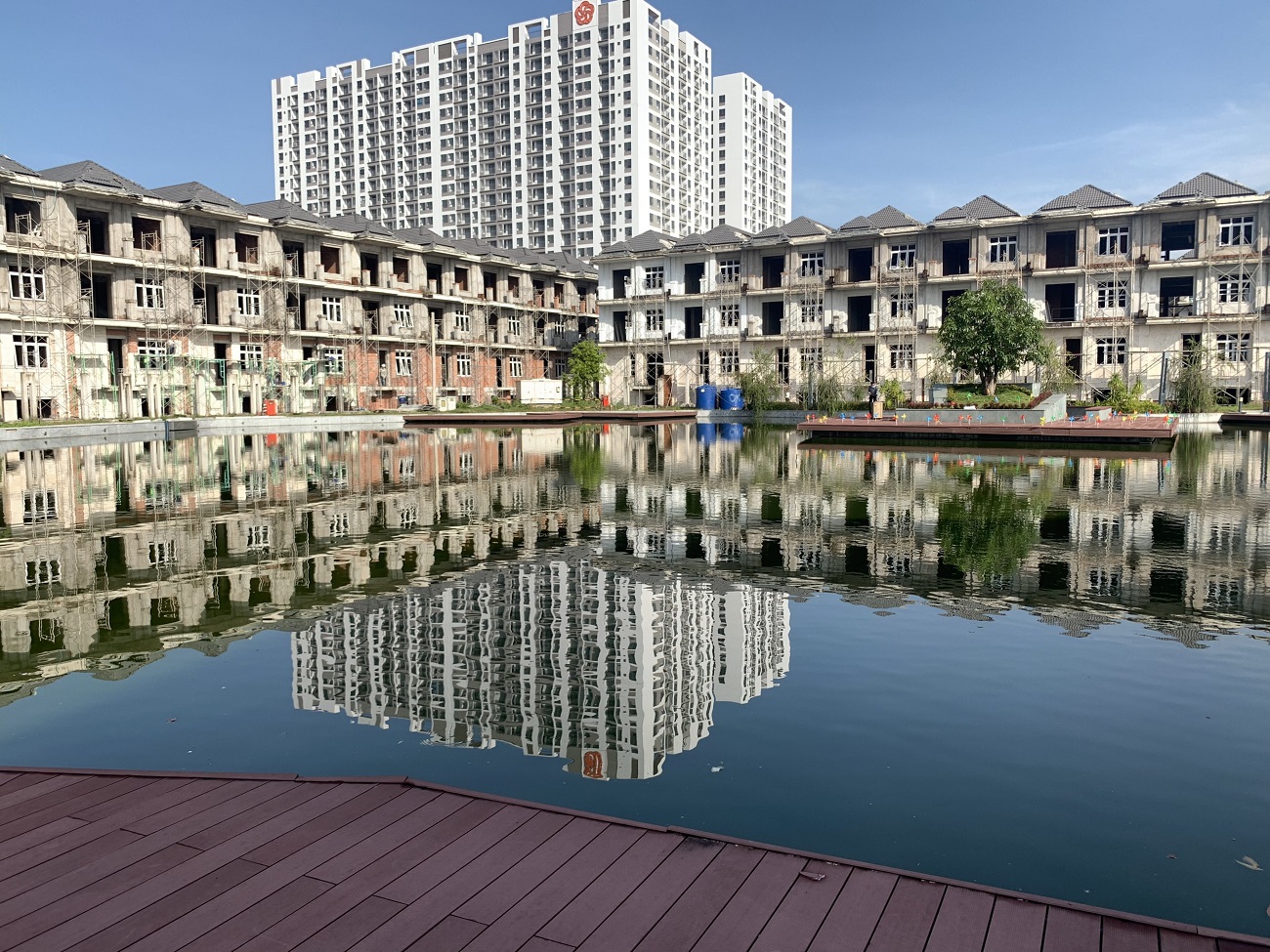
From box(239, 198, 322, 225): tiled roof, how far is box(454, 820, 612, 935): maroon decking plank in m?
50.6

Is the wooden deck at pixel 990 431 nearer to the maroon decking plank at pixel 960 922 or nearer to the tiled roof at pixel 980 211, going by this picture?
the tiled roof at pixel 980 211

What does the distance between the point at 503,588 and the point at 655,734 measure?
4062mm

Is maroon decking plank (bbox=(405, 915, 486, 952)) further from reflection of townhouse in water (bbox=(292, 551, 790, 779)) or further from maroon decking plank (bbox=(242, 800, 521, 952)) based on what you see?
reflection of townhouse in water (bbox=(292, 551, 790, 779))

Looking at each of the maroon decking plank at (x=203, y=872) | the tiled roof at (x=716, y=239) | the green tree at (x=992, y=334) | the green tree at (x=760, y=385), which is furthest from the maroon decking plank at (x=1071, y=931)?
the tiled roof at (x=716, y=239)

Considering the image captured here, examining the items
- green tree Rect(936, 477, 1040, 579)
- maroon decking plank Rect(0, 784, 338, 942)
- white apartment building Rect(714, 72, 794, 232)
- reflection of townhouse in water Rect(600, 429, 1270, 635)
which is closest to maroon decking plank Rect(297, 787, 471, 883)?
maroon decking plank Rect(0, 784, 338, 942)

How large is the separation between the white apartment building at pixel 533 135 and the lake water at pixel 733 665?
96041mm

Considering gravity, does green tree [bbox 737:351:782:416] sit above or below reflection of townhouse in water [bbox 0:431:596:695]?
above

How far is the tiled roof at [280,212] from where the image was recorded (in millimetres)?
49691

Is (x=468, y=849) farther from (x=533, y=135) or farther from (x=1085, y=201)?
(x=533, y=135)

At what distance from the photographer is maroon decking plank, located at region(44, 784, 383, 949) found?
11.6 ft

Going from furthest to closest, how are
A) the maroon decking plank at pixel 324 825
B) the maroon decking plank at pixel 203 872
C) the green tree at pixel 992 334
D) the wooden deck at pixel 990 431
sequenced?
1. the green tree at pixel 992 334
2. the wooden deck at pixel 990 431
3. the maroon decking plank at pixel 324 825
4. the maroon decking plank at pixel 203 872

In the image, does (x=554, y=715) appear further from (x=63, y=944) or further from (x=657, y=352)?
(x=657, y=352)

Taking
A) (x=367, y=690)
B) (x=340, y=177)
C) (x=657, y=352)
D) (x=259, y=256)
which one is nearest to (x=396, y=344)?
(x=259, y=256)

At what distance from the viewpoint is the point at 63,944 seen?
3422mm
